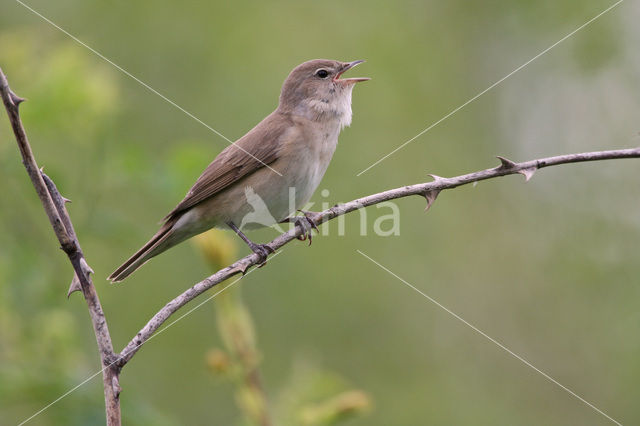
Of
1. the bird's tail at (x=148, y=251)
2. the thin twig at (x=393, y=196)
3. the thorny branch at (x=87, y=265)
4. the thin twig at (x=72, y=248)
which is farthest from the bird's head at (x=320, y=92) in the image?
the thin twig at (x=72, y=248)

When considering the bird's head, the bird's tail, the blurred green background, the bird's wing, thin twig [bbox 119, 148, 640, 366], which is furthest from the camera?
the blurred green background

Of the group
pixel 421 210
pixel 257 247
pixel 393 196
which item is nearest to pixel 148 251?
pixel 257 247

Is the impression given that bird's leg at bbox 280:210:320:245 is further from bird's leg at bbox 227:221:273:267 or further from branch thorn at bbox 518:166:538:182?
branch thorn at bbox 518:166:538:182

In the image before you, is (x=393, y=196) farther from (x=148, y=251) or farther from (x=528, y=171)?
(x=148, y=251)

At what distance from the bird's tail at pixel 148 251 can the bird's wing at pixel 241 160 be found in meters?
0.34

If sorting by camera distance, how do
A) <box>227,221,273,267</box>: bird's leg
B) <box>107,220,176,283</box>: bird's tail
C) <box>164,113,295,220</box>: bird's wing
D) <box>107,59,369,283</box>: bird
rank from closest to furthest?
<box>227,221,273,267</box>: bird's leg → <box>107,220,176,283</box>: bird's tail → <box>107,59,369,283</box>: bird → <box>164,113,295,220</box>: bird's wing

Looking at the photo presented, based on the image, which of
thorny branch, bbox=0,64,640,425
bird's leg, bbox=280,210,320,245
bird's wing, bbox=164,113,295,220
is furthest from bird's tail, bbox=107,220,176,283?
thorny branch, bbox=0,64,640,425

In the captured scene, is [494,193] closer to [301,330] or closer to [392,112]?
[392,112]

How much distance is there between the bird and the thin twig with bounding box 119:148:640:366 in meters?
2.21

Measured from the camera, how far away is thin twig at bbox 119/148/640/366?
222 cm

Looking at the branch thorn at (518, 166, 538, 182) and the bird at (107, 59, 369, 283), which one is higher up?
the bird at (107, 59, 369, 283)

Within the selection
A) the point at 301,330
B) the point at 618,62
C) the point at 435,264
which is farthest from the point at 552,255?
the point at 301,330

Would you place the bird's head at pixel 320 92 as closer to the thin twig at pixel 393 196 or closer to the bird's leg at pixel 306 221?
the bird's leg at pixel 306 221

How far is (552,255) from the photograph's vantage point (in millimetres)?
9320
